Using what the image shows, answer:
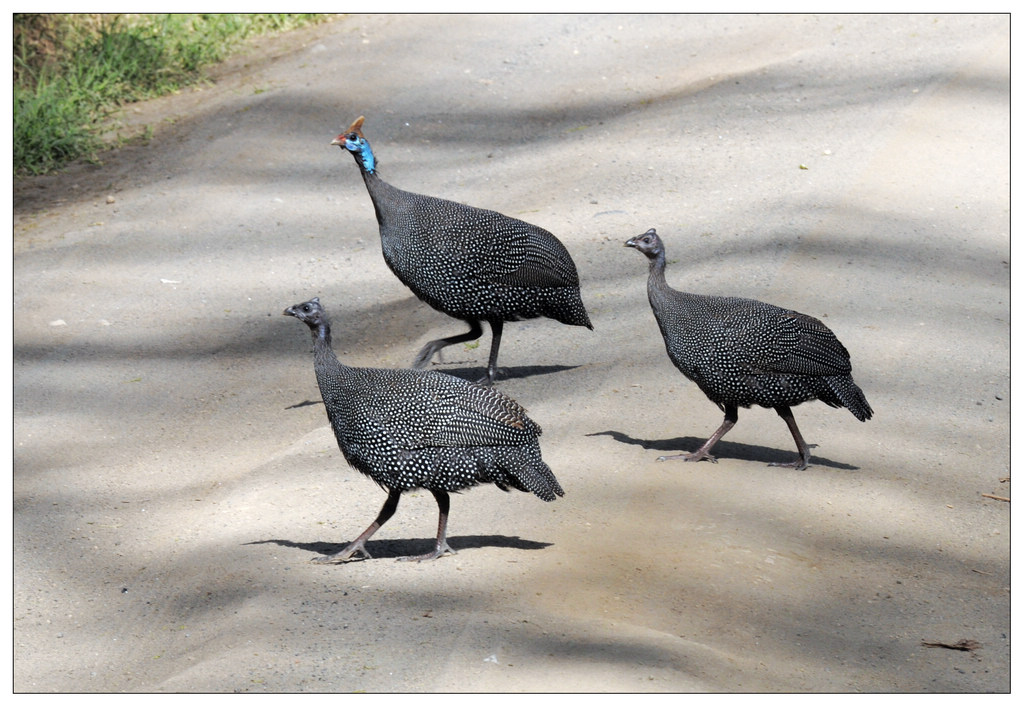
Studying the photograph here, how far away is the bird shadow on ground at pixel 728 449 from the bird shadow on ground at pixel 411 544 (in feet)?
3.91

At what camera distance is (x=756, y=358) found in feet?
18.0

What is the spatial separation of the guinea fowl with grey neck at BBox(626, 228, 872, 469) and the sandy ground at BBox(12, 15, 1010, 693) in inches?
14.2

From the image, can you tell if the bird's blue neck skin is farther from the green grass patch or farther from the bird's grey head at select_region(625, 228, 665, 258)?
the green grass patch

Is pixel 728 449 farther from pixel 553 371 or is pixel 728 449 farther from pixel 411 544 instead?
pixel 411 544

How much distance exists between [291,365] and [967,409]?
13.4 feet

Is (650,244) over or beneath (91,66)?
over

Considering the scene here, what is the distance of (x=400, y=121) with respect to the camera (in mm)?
11273

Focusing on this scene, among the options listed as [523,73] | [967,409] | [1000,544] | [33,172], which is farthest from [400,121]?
[1000,544]

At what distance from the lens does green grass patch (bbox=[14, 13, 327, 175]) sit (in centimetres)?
1072

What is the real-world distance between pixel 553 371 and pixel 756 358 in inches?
73.8

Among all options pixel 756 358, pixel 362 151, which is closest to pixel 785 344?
pixel 756 358

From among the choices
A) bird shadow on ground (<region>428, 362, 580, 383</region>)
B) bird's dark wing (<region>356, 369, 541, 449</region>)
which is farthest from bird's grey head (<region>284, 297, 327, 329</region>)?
bird shadow on ground (<region>428, 362, 580, 383</region>)

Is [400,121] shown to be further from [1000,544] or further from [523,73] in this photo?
[1000,544]

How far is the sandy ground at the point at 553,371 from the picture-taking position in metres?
4.39
